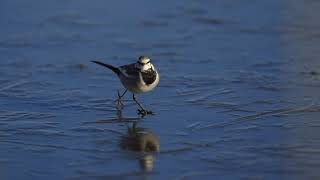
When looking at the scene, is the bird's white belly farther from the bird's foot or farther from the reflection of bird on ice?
the reflection of bird on ice

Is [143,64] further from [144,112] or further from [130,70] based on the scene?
[144,112]

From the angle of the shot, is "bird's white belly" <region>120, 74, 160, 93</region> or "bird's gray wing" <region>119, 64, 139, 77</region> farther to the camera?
"bird's gray wing" <region>119, 64, 139, 77</region>

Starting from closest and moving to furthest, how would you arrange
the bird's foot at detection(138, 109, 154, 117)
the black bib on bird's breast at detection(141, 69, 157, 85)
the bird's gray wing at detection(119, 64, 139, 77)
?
the bird's foot at detection(138, 109, 154, 117) < the black bib on bird's breast at detection(141, 69, 157, 85) < the bird's gray wing at detection(119, 64, 139, 77)

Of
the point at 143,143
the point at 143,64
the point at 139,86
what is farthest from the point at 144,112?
the point at 143,143

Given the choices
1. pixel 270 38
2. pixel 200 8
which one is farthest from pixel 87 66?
pixel 200 8

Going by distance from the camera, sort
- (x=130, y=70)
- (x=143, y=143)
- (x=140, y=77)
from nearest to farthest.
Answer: (x=143, y=143), (x=140, y=77), (x=130, y=70)

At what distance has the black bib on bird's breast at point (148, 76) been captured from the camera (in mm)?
8203

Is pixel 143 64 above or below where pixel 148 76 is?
above

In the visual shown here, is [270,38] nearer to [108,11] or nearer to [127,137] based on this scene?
[108,11]

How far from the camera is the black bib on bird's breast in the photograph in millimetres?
8203

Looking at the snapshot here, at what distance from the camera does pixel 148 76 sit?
8.23 metres

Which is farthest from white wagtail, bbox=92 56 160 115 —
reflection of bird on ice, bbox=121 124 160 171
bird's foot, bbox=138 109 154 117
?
reflection of bird on ice, bbox=121 124 160 171

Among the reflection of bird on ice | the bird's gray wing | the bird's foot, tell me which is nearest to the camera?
the reflection of bird on ice

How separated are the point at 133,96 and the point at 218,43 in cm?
276
